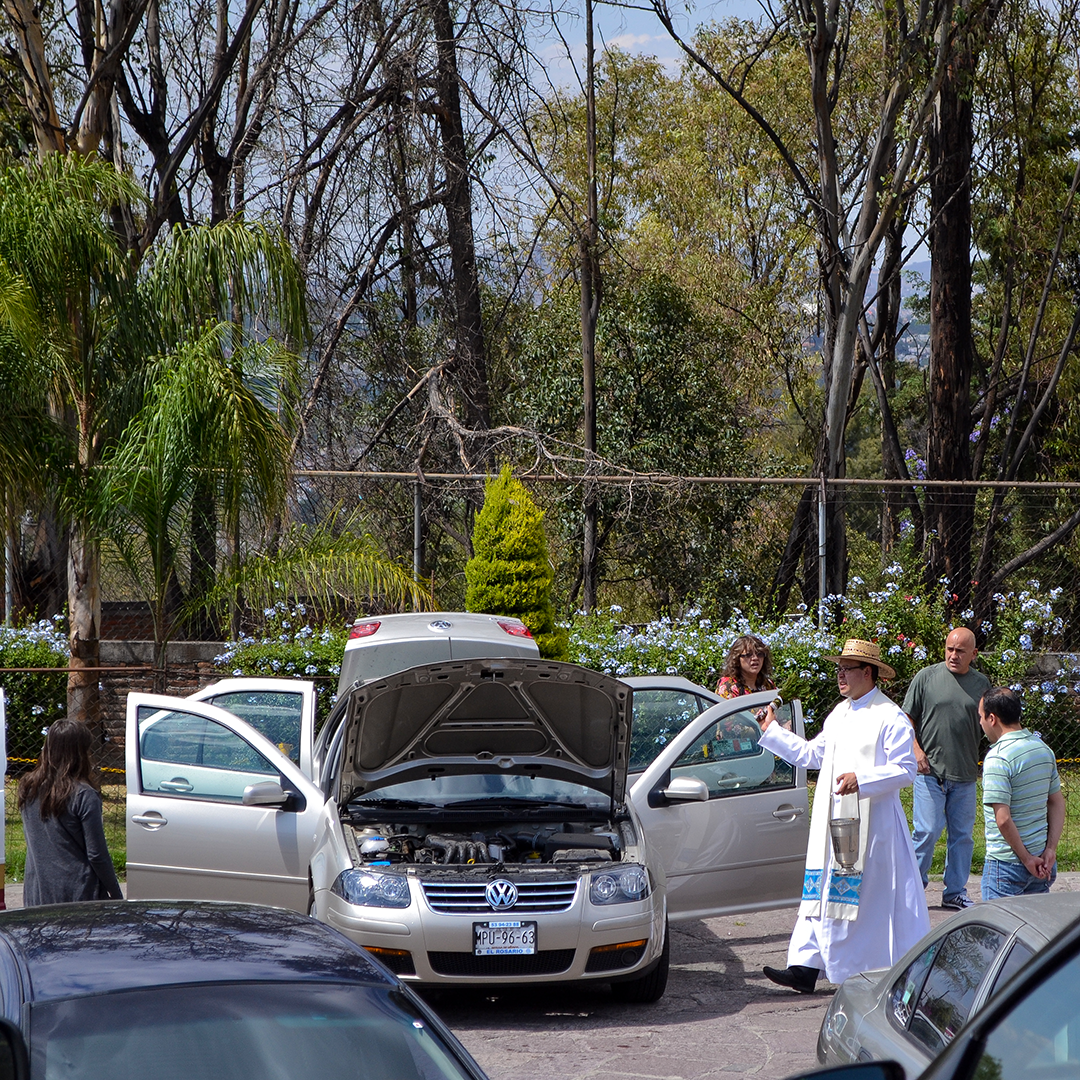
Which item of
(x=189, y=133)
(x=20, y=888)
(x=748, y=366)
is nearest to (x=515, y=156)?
(x=189, y=133)

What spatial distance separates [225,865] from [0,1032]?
535cm

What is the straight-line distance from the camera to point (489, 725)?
291 inches

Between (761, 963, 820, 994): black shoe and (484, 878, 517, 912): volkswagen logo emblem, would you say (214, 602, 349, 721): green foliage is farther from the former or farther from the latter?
(761, 963, 820, 994): black shoe

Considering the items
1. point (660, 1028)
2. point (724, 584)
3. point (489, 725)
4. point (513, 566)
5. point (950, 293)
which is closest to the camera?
point (660, 1028)

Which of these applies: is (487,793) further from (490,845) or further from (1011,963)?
(1011,963)

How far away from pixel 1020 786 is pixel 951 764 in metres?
2.28

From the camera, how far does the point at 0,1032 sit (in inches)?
86.0

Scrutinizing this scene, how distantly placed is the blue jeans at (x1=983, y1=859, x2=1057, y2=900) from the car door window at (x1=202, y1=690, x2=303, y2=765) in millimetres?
4489

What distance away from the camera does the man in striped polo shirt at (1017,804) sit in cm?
636

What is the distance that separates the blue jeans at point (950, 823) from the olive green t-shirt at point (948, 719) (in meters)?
0.10

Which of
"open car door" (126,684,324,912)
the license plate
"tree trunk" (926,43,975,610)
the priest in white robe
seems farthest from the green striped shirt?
"tree trunk" (926,43,975,610)

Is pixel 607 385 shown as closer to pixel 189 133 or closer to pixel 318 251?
pixel 318 251

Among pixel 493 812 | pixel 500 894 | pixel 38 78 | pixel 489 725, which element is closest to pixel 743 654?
pixel 489 725

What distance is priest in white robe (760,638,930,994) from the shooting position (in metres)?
6.45
